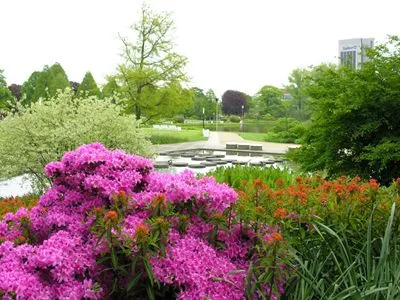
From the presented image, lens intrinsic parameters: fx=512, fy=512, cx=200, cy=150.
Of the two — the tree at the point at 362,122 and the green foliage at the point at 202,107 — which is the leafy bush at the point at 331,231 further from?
the green foliage at the point at 202,107

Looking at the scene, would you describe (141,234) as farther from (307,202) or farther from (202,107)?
(202,107)

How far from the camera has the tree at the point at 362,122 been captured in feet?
25.9

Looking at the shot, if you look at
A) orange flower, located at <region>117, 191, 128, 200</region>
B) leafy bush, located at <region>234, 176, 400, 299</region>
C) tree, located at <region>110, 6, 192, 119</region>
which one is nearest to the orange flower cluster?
leafy bush, located at <region>234, 176, 400, 299</region>

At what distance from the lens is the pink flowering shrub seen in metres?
2.55

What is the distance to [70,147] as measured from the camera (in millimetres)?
10484

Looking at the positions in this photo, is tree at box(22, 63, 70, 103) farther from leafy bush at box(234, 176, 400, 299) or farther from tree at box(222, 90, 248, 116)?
tree at box(222, 90, 248, 116)

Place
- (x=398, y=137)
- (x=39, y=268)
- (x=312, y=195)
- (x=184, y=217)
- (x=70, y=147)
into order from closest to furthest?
(x=39, y=268), (x=184, y=217), (x=312, y=195), (x=398, y=137), (x=70, y=147)

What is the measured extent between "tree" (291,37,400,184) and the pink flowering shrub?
5.13 meters

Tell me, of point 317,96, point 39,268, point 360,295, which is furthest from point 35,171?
point 360,295

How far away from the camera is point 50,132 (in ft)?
34.0

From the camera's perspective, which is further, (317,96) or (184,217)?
(317,96)

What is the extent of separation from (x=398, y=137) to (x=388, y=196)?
15.5 feet

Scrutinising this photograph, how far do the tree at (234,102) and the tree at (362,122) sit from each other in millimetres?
75897

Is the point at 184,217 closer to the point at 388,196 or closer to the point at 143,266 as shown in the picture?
the point at 143,266
